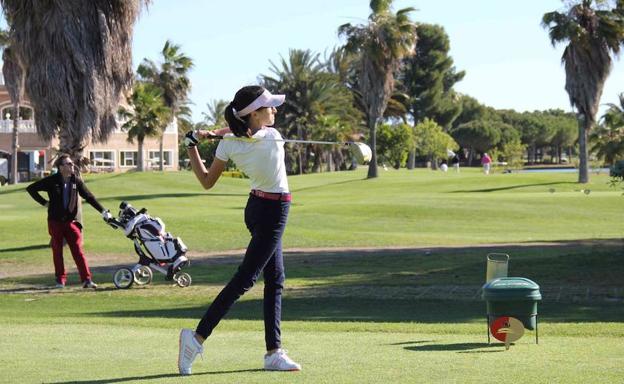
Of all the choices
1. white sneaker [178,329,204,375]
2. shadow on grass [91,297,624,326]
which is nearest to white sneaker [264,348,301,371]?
white sneaker [178,329,204,375]

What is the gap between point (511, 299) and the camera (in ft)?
29.2

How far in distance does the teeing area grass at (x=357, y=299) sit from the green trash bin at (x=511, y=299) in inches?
11.4

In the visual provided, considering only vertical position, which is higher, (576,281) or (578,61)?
(578,61)

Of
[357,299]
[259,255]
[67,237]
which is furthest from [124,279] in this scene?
[259,255]

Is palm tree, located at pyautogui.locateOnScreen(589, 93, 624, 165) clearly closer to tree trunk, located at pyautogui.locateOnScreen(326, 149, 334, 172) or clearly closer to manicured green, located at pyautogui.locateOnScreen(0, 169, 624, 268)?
manicured green, located at pyautogui.locateOnScreen(0, 169, 624, 268)

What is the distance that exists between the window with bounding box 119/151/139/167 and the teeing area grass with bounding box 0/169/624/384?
1783 inches

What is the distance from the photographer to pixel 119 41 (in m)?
25.2

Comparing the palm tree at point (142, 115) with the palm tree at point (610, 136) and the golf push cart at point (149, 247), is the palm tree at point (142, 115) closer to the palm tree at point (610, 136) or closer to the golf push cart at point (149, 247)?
the palm tree at point (610, 136)

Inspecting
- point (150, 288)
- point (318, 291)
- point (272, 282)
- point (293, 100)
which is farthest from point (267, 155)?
point (293, 100)

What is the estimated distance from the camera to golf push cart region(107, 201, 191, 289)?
58.2 ft

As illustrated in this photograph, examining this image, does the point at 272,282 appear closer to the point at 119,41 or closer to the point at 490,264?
the point at 490,264

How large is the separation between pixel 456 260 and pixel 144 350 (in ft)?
46.3

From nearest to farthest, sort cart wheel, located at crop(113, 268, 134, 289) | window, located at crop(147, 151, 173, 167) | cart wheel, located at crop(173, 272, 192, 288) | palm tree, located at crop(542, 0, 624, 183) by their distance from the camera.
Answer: cart wheel, located at crop(113, 268, 134, 289) < cart wheel, located at crop(173, 272, 192, 288) < palm tree, located at crop(542, 0, 624, 183) < window, located at crop(147, 151, 173, 167)

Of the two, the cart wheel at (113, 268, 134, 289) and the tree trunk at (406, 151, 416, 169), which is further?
the tree trunk at (406, 151, 416, 169)
